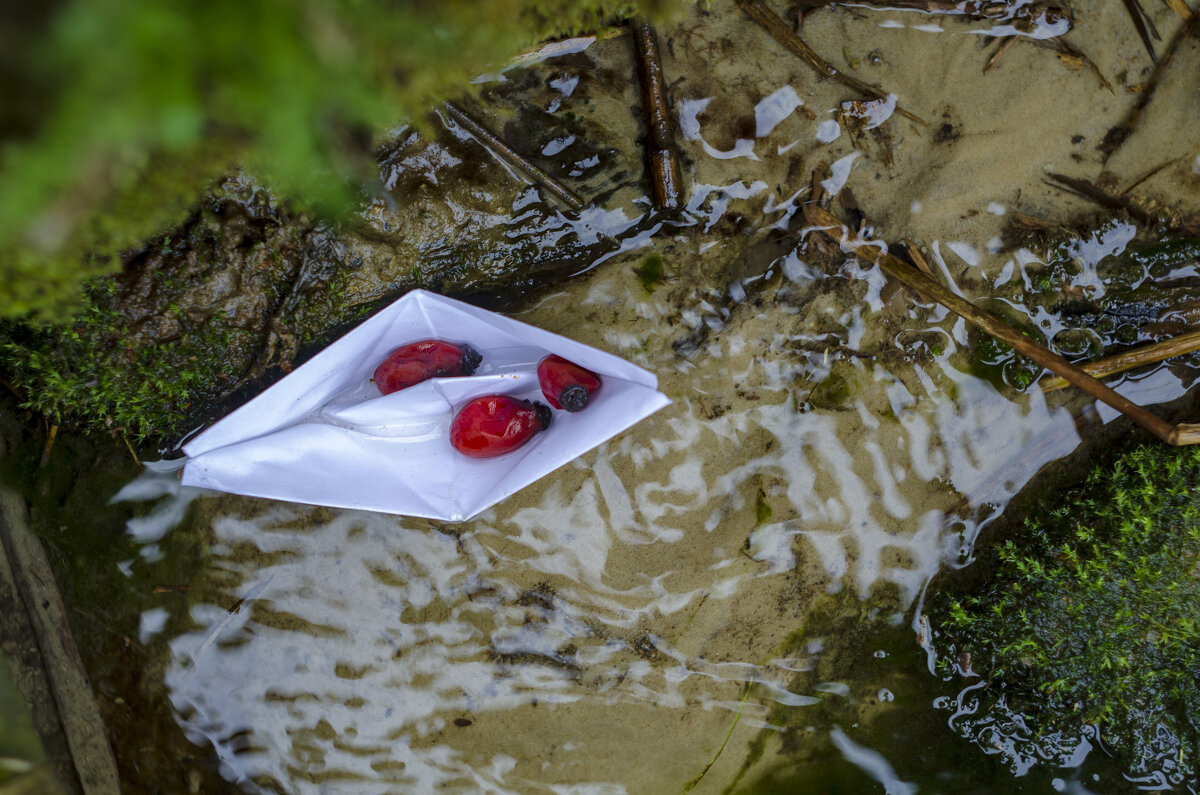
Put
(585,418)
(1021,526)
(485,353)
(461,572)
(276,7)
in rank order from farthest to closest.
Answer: (1021,526)
(461,572)
(485,353)
(585,418)
(276,7)

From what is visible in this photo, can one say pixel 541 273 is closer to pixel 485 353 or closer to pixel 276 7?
pixel 485 353

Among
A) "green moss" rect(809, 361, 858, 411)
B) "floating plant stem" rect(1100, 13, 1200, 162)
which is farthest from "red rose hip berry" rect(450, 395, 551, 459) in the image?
"floating plant stem" rect(1100, 13, 1200, 162)

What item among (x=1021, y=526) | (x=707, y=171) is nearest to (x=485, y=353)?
(x=707, y=171)

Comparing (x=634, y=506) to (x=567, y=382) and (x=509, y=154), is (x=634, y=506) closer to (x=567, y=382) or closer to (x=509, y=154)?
(x=567, y=382)

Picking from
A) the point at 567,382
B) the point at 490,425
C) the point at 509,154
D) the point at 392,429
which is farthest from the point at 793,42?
the point at 392,429

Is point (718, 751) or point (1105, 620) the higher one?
point (1105, 620)

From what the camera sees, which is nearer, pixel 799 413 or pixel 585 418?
pixel 585 418

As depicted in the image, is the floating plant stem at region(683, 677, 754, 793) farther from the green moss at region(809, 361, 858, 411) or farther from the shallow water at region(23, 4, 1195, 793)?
the green moss at region(809, 361, 858, 411)
